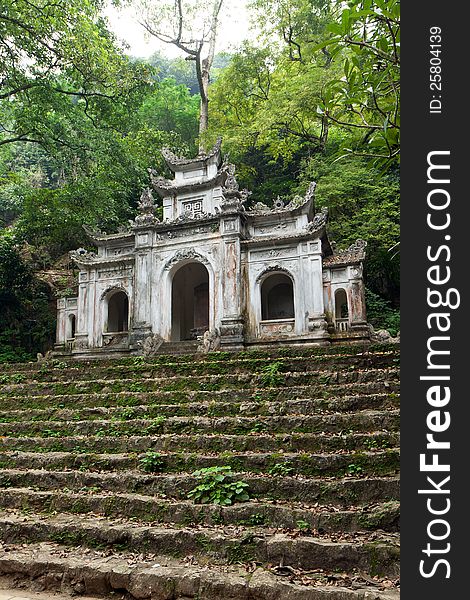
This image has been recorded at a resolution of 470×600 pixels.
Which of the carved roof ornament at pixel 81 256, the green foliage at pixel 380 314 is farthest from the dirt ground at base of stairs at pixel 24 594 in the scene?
the green foliage at pixel 380 314

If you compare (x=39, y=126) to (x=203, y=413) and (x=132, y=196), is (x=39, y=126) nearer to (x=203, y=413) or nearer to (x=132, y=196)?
(x=132, y=196)

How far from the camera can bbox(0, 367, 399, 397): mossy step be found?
23.7 ft

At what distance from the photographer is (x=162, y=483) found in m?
5.16

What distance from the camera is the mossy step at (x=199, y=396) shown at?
6.70 m

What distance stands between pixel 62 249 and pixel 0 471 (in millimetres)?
18302

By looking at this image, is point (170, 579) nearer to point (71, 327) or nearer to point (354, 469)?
point (354, 469)

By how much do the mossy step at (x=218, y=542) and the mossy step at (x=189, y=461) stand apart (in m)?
0.83

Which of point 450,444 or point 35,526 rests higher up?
point 450,444

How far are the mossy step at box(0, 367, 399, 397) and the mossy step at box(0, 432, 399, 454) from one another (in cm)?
180

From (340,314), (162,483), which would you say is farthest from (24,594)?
(340,314)

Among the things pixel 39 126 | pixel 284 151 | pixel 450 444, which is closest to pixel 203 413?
pixel 450 444

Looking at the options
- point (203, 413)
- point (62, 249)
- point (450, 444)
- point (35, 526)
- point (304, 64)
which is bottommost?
point (35, 526)

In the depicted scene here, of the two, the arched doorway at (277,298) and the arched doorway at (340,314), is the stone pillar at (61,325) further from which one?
the arched doorway at (340,314)

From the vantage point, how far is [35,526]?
4.80 metres
